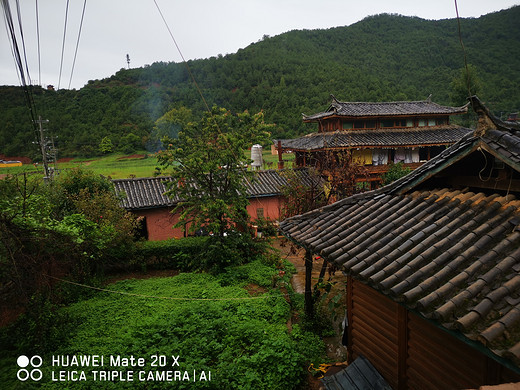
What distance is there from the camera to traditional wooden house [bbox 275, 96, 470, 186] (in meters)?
24.4

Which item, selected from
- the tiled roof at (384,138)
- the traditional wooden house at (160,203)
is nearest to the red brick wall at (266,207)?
the traditional wooden house at (160,203)

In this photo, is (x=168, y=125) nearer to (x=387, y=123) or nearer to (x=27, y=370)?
(x=387, y=123)

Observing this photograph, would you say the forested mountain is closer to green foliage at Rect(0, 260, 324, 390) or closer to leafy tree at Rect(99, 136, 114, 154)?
leafy tree at Rect(99, 136, 114, 154)

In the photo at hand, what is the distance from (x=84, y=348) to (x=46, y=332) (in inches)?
51.5

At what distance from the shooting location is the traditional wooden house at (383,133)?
2442 cm

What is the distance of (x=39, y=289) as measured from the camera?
7.72 m

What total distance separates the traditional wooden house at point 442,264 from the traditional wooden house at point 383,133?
740 inches

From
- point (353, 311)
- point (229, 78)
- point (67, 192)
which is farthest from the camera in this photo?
point (229, 78)

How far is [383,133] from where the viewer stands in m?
26.0

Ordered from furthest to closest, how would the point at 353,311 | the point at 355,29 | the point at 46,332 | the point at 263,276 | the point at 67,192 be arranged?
1. the point at 355,29
2. the point at 67,192
3. the point at 263,276
4. the point at 46,332
5. the point at 353,311

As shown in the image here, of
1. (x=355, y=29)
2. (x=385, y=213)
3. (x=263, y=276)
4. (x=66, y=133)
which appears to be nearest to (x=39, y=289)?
(x=263, y=276)

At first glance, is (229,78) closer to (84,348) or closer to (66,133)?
(66,133)

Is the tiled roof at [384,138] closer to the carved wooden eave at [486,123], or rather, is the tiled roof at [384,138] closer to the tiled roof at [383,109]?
the tiled roof at [383,109]

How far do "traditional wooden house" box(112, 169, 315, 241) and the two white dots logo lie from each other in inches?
343
